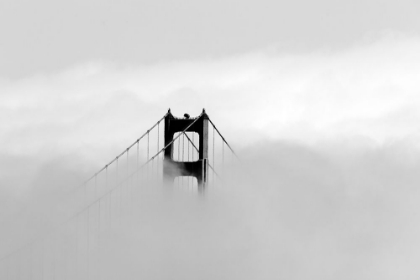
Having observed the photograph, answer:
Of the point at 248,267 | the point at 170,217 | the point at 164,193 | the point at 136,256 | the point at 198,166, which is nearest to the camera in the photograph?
the point at 198,166

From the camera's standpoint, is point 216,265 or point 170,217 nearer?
point 170,217

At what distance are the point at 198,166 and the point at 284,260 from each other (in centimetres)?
1580

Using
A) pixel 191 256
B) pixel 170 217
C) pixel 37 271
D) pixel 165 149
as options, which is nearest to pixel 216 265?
pixel 191 256

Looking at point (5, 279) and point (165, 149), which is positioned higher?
point (165, 149)

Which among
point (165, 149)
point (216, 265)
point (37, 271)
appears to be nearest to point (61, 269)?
point (37, 271)

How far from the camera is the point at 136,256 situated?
→ 46281 millimetres

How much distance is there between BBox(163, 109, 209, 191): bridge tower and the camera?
1419 inches

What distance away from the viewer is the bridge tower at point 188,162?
36.0m

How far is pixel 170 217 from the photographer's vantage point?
43.3 m

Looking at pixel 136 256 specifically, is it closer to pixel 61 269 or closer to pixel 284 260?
pixel 61 269

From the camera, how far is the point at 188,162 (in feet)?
121

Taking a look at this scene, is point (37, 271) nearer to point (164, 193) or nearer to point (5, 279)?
point (5, 279)

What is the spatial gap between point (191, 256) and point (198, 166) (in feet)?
34.3

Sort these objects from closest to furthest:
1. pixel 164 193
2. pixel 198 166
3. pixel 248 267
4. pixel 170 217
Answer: pixel 198 166
pixel 164 193
pixel 170 217
pixel 248 267
